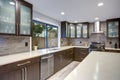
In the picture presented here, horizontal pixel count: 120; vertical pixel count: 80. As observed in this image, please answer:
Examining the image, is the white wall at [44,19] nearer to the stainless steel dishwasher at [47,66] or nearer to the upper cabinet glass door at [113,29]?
the stainless steel dishwasher at [47,66]

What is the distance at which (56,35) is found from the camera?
16.9ft

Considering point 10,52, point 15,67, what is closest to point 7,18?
point 10,52

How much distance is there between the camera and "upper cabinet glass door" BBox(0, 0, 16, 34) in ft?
6.56

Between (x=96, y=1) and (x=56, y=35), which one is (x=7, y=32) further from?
(x=56, y=35)

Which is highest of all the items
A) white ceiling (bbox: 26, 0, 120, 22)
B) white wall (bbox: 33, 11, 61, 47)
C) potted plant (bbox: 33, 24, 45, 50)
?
white ceiling (bbox: 26, 0, 120, 22)

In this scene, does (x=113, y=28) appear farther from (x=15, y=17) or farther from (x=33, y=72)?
(x=15, y=17)

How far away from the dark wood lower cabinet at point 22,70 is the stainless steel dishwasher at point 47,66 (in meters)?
0.24

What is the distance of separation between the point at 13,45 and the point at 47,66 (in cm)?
113

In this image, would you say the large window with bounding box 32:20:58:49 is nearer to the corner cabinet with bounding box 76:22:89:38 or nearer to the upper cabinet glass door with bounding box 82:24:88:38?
the corner cabinet with bounding box 76:22:89:38

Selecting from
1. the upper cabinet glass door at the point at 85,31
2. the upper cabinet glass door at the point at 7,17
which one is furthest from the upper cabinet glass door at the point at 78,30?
the upper cabinet glass door at the point at 7,17

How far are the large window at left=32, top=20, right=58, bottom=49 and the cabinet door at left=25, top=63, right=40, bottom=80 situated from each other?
157 cm

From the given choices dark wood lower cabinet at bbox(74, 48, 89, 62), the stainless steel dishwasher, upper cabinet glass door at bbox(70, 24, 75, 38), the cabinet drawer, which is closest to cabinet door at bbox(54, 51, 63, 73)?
the stainless steel dishwasher

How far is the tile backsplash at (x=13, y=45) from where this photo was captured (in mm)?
2302

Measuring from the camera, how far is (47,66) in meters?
2.90
